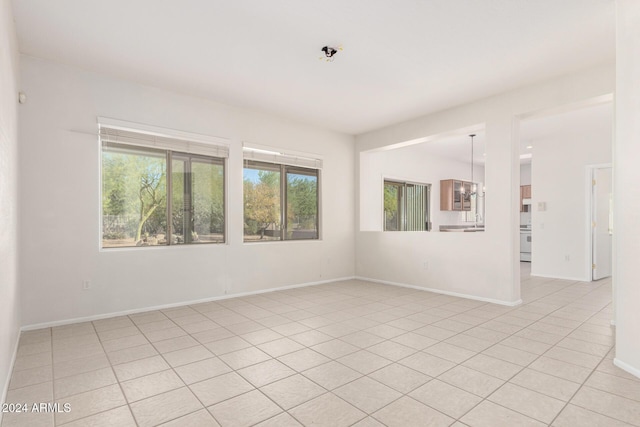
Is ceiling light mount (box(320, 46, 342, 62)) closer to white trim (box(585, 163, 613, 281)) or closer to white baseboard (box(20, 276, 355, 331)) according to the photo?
white baseboard (box(20, 276, 355, 331))

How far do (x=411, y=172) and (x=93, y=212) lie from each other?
21.2 ft

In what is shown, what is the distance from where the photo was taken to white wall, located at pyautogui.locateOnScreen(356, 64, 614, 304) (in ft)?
13.2

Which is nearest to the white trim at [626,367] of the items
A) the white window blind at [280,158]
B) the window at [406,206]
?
the white window blind at [280,158]

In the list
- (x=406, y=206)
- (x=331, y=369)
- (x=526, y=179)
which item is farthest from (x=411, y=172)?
(x=331, y=369)

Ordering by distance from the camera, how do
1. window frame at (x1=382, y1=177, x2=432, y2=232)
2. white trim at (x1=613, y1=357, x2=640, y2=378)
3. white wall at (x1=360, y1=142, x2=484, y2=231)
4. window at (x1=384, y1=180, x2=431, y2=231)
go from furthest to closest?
1. window at (x1=384, y1=180, x2=431, y2=231)
2. window frame at (x1=382, y1=177, x2=432, y2=232)
3. white wall at (x1=360, y1=142, x2=484, y2=231)
4. white trim at (x1=613, y1=357, x2=640, y2=378)

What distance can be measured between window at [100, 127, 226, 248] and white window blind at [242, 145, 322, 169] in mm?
454

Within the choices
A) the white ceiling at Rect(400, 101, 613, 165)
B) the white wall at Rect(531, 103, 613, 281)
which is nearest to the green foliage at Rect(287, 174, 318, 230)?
the white ceiling at Rect(400, 101, 613, 165)

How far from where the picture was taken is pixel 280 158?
220 inches

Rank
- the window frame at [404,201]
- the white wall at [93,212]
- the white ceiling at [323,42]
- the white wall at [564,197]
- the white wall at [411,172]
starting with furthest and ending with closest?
the window frame at [404,201] < the white wall at [411,172] < the white wall at [564,197] < the white wall at [93,212] < the white ceiling at [323,42]

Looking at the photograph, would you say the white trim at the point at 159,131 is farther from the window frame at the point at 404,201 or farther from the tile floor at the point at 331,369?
the window frame at the point at 404,201

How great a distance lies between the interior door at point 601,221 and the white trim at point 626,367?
4483mm

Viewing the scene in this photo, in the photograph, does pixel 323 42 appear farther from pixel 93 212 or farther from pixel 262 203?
pixel 93 212

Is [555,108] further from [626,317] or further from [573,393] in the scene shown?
[573,393]

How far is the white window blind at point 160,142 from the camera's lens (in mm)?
4012
